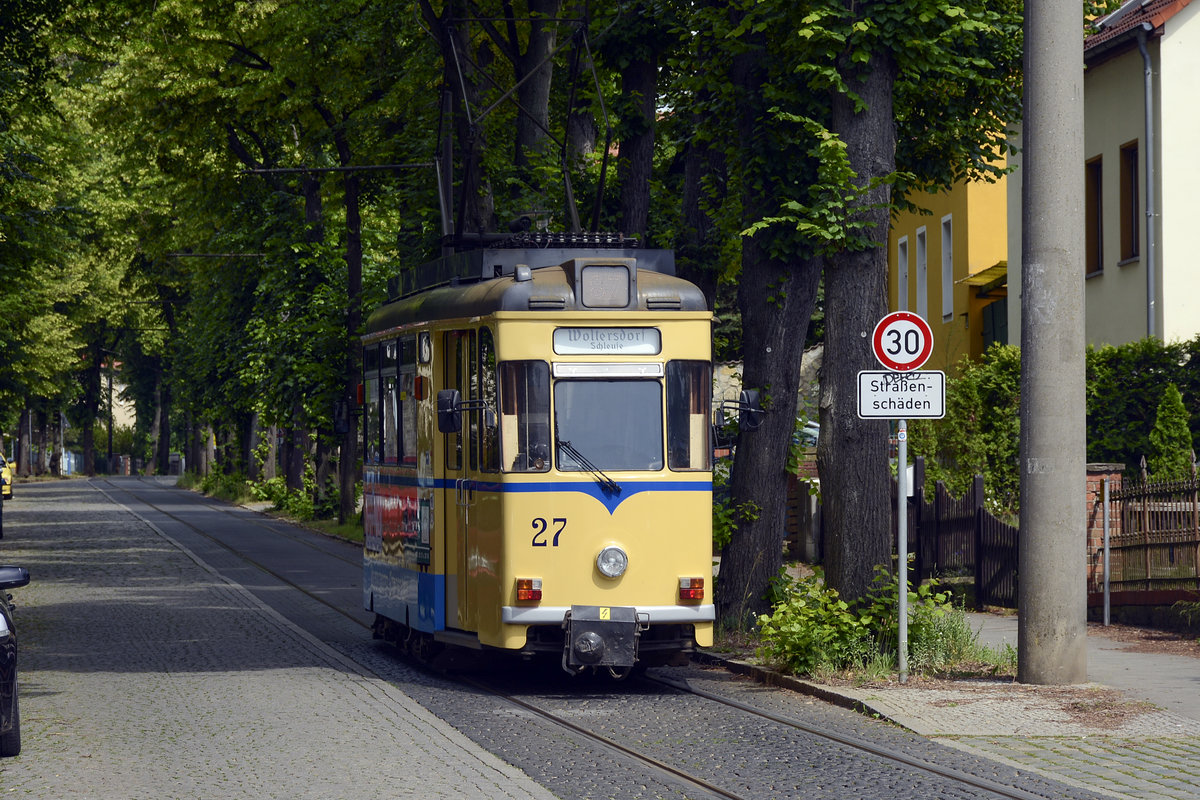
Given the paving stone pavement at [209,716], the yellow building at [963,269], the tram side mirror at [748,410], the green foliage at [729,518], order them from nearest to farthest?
the paving stone pavement at [209,716] → the tram side mirror at [748,410] → the green foliage at [729,518] → the yellow building at [963,269]

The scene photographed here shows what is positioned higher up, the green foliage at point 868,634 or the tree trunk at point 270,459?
the tree trunk at point 270,459

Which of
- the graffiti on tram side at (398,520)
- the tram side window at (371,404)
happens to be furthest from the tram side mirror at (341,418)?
the graffiti on tram side at (398,520)

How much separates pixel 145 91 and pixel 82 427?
62.6 m

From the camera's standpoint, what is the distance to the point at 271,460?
174ft

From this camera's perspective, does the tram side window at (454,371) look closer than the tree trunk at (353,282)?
Yes

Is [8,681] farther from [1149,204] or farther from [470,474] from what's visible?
[1149,204]

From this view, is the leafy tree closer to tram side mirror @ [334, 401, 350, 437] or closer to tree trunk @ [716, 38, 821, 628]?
tree trunk @ [716, 38, 821, 628]

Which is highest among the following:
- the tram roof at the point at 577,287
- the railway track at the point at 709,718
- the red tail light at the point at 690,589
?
the tram roof at the point at 577,287

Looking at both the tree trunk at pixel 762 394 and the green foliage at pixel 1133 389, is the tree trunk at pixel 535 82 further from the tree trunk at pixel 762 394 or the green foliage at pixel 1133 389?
the green foliage at pixel 1133 389

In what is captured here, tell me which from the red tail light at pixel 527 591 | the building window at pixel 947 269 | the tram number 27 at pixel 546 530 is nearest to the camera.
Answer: the red tail light at pixel 527 591

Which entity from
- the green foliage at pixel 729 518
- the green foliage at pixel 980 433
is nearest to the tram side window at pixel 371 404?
the green foliage at pixel 729 518

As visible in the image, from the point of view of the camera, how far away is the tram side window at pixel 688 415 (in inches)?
517

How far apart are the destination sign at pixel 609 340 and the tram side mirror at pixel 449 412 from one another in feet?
3.04

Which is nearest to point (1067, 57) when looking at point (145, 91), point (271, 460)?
point (145, 91)
